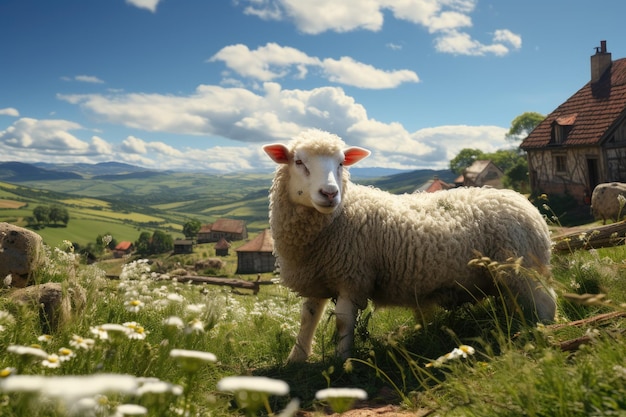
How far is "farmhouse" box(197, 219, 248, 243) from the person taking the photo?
11888 centimetres

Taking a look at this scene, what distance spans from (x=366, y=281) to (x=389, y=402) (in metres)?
1.59

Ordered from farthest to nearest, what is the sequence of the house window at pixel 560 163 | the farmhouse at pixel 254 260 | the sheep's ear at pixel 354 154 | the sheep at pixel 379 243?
the farmhouse at pixel 254 260 < the house window at pixel 560 163 < the sheep's ear at pixel 354 154 < the sheep at pixel 379 243

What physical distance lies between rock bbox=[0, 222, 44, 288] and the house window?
2978 cm

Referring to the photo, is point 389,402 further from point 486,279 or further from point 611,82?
point 611,82

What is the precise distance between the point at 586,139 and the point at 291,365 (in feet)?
90.5

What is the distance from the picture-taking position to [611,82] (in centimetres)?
2881

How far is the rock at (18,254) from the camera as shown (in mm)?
6020

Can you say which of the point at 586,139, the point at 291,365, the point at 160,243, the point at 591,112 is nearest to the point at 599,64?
the point at 591,112

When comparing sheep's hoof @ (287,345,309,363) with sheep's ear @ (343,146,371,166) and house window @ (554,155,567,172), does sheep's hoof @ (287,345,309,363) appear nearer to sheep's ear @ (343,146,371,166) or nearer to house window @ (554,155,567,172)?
sheep's ear @ (343,146,371,166)

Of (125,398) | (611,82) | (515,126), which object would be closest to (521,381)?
(125,398)

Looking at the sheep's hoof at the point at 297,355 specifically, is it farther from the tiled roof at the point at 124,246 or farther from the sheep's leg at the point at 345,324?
the tiled roof at the point at 124,246

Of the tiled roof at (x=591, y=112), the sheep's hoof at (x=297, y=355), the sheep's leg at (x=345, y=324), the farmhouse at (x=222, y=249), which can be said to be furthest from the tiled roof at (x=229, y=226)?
the sheep's leg at (x=345, y=324)

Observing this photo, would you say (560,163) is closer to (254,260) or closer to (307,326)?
(307,326)

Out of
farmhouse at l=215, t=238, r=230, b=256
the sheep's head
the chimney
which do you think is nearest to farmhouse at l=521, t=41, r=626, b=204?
the chimney
